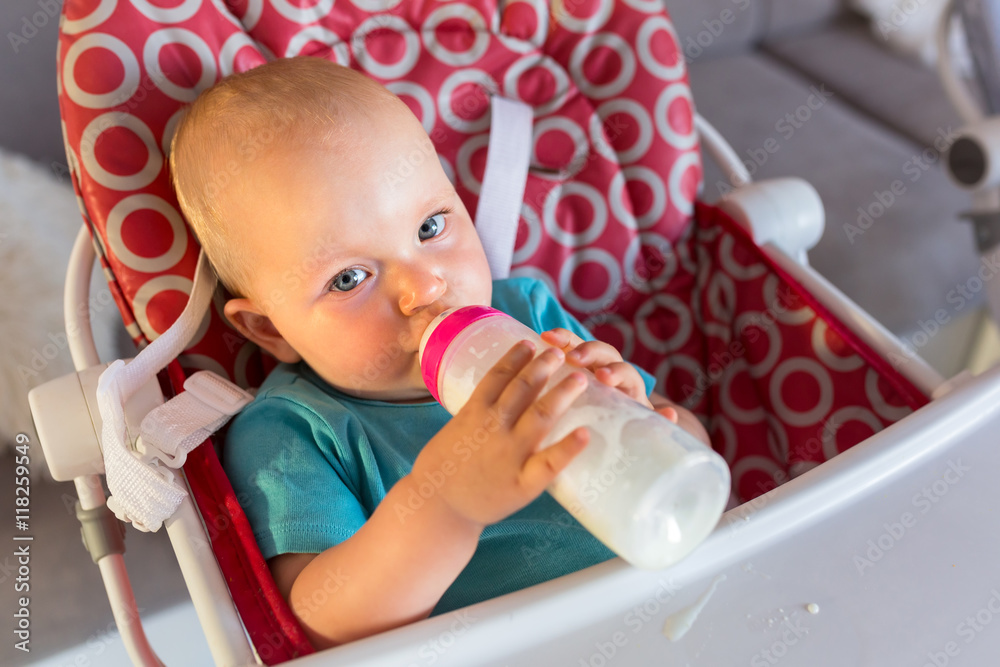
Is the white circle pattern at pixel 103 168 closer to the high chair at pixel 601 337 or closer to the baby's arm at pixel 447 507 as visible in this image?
the high chair at pixel 601 337

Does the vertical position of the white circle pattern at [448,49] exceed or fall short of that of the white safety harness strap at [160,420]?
it exceeds it

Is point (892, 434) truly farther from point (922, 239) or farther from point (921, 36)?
point (921, 36)

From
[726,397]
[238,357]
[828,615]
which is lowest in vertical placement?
[238,357]

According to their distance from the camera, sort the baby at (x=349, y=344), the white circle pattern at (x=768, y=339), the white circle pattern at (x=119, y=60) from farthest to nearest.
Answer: the white circle pattern at (x=768, y=339) < the white circle pattern at (x=119, y=60) < the baby at (x=349, y=344)

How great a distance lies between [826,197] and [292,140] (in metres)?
1.36

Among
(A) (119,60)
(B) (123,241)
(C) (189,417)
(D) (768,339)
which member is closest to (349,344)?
(C) (189,417)

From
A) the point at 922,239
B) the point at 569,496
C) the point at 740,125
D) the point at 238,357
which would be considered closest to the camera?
the point at 569,496

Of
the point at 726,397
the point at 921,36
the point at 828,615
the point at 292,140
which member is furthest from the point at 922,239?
the point at 292,140

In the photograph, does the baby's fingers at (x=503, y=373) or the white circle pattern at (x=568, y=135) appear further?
the white circle pattern at (x=568, y=135)

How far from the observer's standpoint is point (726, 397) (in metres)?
1.01

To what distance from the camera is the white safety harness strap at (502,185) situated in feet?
3.12

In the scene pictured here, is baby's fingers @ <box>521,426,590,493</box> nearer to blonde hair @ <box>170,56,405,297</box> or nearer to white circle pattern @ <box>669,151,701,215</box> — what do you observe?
blonde hair @ <box>170,56,405,297</box>

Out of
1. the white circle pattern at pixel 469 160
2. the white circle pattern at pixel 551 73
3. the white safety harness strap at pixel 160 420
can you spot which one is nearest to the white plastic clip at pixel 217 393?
the white safety harness strap at pixel 160 420

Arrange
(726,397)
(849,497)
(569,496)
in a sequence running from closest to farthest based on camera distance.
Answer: (569,496) < (849,497) < (726,397)
